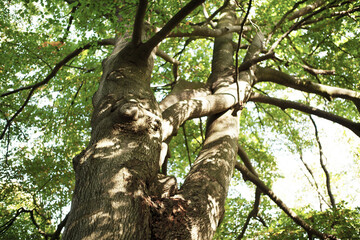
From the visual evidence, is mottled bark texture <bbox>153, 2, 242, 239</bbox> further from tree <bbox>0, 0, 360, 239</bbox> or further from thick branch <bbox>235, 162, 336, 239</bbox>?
thick branch <bbox>235, 162, 336, 239</bbox>

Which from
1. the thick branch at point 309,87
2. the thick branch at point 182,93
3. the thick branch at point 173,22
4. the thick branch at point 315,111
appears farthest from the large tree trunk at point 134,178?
the thick branch at point 309,87

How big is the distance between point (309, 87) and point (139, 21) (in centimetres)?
444

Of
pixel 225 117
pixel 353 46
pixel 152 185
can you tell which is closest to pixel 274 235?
pixel 225 117

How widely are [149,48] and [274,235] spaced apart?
177 inches

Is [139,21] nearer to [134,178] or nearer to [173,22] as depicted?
[173,22]

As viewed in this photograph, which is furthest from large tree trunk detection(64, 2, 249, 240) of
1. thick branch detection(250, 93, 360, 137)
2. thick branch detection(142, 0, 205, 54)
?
thick branch detection(250, 93, 360, 137)

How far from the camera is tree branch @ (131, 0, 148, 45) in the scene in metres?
3.36

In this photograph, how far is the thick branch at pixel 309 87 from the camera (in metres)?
6.02

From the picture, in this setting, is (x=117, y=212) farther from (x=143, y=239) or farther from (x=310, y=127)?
(x=310, y=127)

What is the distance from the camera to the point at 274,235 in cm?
567

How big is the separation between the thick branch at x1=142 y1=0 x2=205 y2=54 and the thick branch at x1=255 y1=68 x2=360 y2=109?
3.64 meters

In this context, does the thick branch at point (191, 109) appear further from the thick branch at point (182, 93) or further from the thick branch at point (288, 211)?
the thick branch at point (288, 211)

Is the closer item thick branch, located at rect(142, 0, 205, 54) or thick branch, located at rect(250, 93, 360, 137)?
thick branch, located at rect(142, 0, 205, 54)

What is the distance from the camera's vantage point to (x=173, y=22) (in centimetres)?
336
